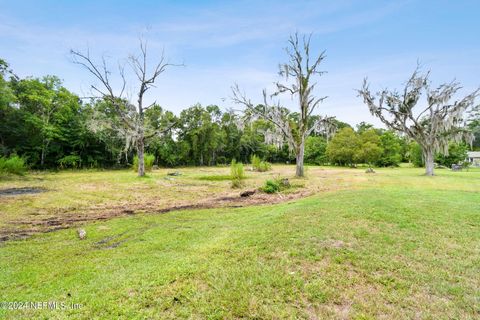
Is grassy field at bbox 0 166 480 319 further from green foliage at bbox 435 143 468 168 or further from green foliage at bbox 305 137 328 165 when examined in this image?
green foliage at bbox 305 137 328 165

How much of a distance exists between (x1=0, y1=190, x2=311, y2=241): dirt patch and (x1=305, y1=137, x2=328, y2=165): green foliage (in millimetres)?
31808

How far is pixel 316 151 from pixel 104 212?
36.9 m

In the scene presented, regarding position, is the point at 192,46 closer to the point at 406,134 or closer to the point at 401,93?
the point at 401,93

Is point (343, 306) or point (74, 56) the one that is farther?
point (74, 56)

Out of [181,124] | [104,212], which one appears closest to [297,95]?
Answer: [104,212]

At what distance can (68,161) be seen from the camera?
23188mm

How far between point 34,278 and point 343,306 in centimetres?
365

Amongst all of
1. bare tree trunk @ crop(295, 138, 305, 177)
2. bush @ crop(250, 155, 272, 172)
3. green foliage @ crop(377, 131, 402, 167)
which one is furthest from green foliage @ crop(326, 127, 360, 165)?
bare tree trunk @ crop(295, 138, 305, 177)

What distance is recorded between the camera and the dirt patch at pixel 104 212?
5123 millimetres

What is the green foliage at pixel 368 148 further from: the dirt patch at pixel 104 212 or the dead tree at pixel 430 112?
the dirt patch at pixel 104 212

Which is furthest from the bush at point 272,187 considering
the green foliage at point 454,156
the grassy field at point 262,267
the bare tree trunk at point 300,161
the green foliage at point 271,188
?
the green foliage at point 454,156

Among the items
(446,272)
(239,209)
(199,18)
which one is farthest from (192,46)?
(446,272)

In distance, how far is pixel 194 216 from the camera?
620cm

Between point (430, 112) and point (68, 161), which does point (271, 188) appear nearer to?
point (430, 112)
